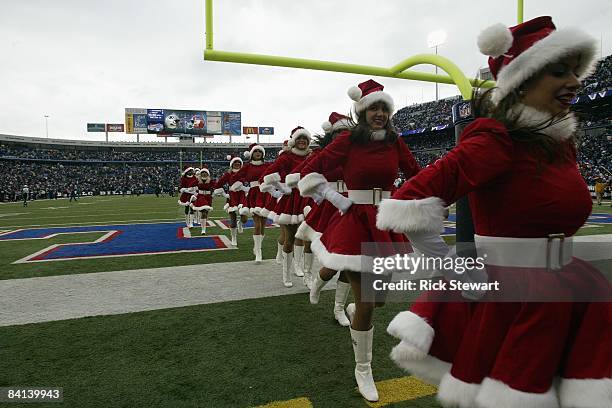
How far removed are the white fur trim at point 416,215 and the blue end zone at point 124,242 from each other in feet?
22.3

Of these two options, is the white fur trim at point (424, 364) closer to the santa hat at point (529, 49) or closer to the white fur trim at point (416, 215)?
the white fur trim at point (416, 215)

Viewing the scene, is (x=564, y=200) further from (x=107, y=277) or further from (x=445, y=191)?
(x=107, y=277)

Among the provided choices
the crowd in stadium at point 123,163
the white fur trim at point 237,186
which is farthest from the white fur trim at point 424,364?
the crowd in stadium at point 123,163

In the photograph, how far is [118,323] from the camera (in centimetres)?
353

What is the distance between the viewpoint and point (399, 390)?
7.85 feet

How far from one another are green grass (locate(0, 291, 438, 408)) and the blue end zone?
3.90 m

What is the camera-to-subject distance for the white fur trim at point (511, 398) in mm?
1045

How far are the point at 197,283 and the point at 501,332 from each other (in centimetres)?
436

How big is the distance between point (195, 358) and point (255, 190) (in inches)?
163

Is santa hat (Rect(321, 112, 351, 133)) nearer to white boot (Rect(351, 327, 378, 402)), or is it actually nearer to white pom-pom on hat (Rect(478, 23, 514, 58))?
white boot (Rect(351, 327, 378, 402))

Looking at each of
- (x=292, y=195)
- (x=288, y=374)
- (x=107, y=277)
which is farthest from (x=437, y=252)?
(x=107, y=277)

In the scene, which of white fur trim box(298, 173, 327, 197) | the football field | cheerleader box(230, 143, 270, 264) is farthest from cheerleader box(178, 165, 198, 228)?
white fur trim box(298, 173, 327, 197)

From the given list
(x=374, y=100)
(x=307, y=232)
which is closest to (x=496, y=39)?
(x=374, y=100)

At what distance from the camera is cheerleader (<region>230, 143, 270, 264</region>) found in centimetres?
623
